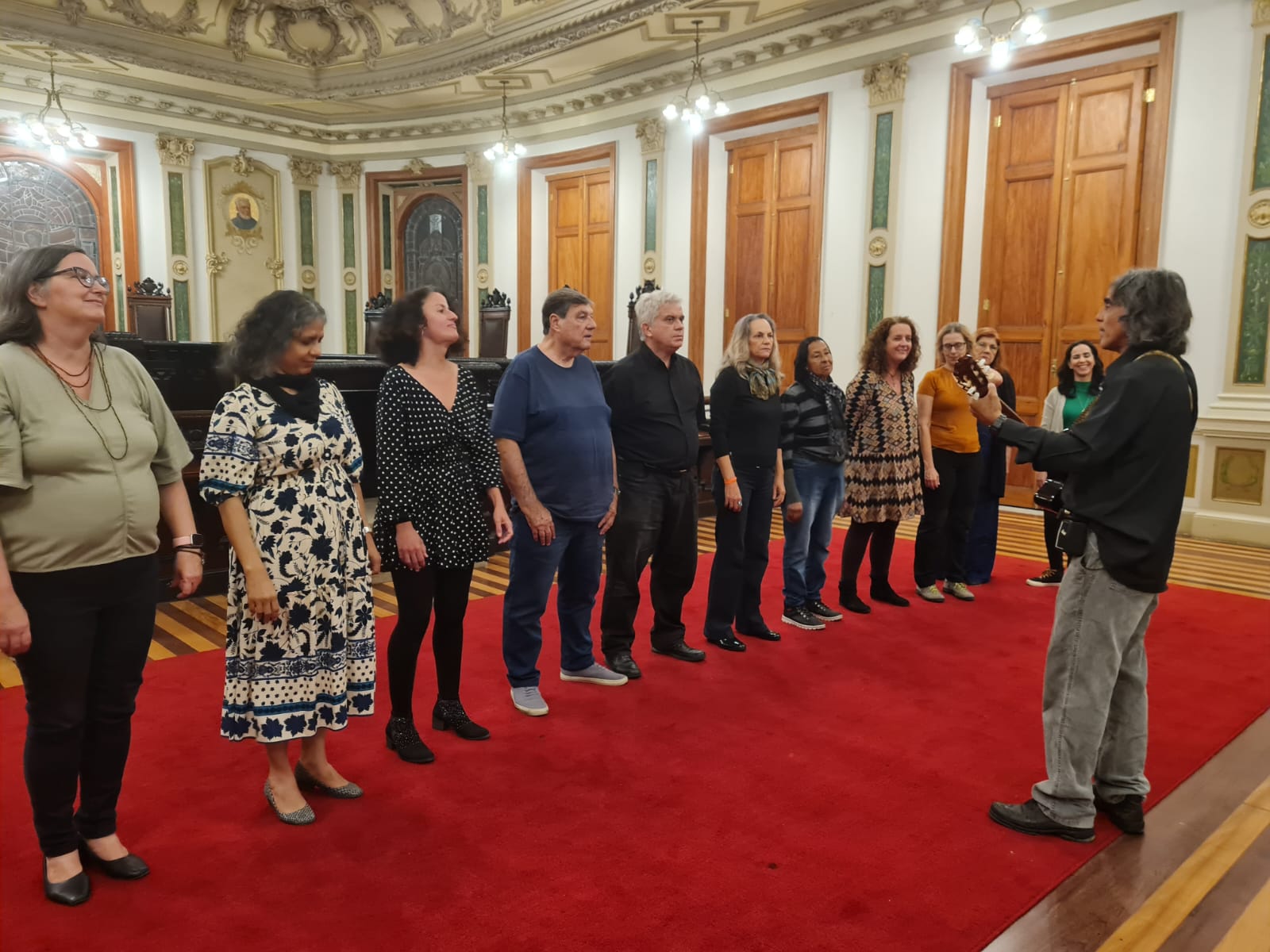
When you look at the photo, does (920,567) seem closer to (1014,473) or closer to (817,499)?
(817,499)

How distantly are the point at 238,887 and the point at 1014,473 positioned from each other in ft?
23.5

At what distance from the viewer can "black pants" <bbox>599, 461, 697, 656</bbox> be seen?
140 inches

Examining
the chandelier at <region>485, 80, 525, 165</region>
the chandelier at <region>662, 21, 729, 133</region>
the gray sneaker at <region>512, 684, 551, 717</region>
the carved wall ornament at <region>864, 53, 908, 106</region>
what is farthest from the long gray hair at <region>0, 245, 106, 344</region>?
the chandelier at <region>485, 80, 525, 165</region>

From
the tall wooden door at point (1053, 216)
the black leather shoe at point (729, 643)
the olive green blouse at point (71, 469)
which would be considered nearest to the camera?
the olive green blouse at point (71, 469)

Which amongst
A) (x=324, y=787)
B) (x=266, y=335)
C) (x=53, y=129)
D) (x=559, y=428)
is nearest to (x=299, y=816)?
(x=324, y=787)

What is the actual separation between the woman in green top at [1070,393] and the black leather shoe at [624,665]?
8.73 ft

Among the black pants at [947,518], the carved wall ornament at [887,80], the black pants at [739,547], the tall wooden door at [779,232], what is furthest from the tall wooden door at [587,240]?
the black pants at [739,547]

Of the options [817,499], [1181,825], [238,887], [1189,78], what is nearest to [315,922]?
[238,887]

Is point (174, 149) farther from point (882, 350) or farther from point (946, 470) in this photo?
point (946, 470)

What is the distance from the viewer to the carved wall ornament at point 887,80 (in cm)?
819

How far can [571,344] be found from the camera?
10.5 feet

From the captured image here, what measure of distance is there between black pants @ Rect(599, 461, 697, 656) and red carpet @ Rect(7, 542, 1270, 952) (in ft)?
0.73

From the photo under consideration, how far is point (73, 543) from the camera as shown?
1.97 m

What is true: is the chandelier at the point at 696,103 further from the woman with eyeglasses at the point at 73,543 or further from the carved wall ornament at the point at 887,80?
the woman with eyeglasses at the point at 73,543
